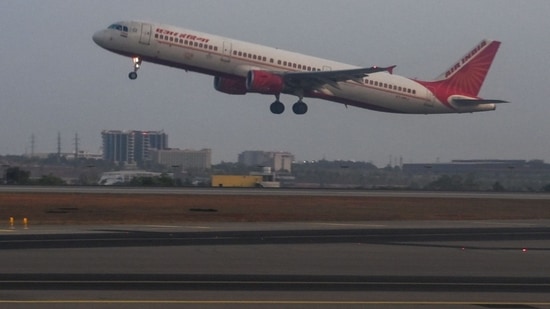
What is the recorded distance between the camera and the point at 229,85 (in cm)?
6016

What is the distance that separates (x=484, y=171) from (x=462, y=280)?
2405 inches

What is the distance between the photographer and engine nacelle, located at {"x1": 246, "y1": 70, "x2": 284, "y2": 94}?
187ft

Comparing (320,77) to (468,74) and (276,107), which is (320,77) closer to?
(276,107)

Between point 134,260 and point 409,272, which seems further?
point 134,260

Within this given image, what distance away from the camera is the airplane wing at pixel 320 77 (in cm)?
5853

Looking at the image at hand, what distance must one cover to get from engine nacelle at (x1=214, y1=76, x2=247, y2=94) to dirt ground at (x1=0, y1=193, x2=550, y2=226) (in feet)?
31.0

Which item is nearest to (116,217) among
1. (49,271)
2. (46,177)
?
(49,271)

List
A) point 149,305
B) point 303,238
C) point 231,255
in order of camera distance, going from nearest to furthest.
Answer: point 149,305
point 231,255
point 303,238

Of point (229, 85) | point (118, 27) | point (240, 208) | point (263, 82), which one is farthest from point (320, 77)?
point (240, 208)

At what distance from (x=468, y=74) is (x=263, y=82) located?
15678 millimetres

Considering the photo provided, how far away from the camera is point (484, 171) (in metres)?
79.9

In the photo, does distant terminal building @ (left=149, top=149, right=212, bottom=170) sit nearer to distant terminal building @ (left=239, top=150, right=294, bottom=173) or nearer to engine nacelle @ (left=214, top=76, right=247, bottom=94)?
distant terminal building @ (left=239, top=150, right=294, bottom=173)

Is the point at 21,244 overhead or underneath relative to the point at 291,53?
underneath

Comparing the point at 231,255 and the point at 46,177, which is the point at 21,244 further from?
the point at 46,177
